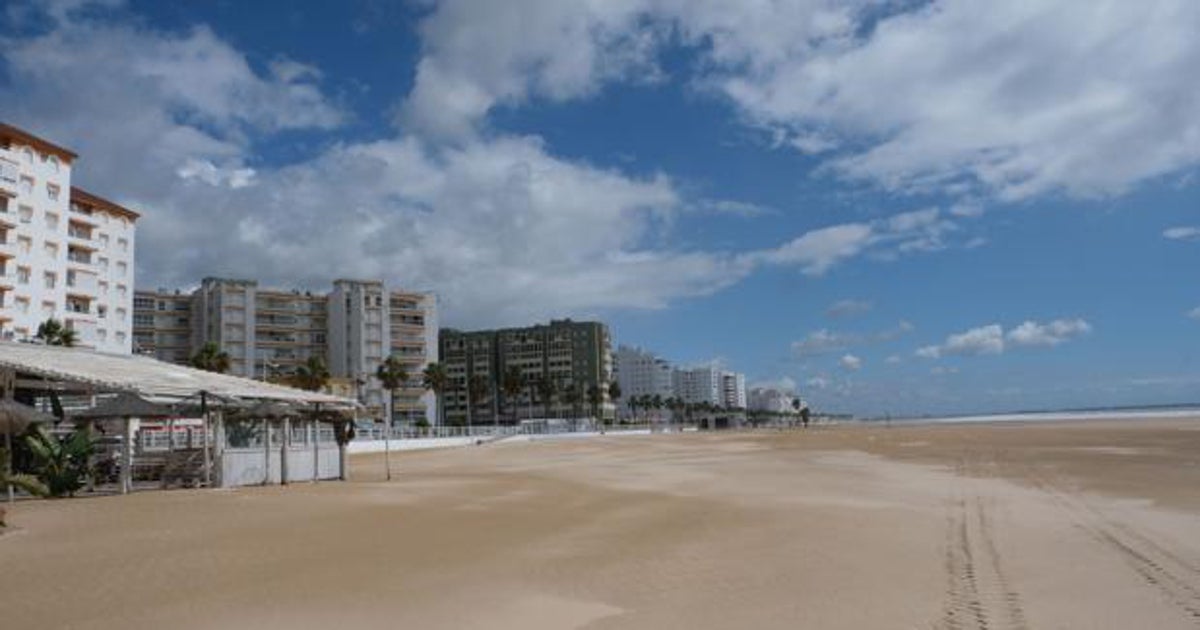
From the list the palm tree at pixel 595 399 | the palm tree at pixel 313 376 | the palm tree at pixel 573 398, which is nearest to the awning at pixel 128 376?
the palm tree at pixel 313 376

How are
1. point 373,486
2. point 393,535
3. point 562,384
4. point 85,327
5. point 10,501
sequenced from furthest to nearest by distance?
point 562,384 < point 85,327 < point 373,486 < point 10,501 < point 393,535

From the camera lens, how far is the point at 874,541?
13266mm

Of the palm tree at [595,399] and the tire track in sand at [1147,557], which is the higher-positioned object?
the palm tree at [595,399]

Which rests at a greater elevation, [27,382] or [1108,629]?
[27,382]

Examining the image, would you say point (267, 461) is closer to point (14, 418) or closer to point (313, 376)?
point (14, 418)

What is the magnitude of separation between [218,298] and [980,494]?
356ft

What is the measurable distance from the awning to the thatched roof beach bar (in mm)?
26

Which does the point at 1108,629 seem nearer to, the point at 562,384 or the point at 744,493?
the point at 744,493

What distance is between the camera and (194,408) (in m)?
24.6

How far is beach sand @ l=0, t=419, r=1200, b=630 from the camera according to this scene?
865 centimetres

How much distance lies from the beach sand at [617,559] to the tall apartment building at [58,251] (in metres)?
51.8

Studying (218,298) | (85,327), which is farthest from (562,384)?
(85,327)

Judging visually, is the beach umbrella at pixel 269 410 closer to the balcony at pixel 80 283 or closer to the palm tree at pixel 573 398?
the balcony at pixel 80 283

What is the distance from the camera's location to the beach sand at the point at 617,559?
8648 millimetres
